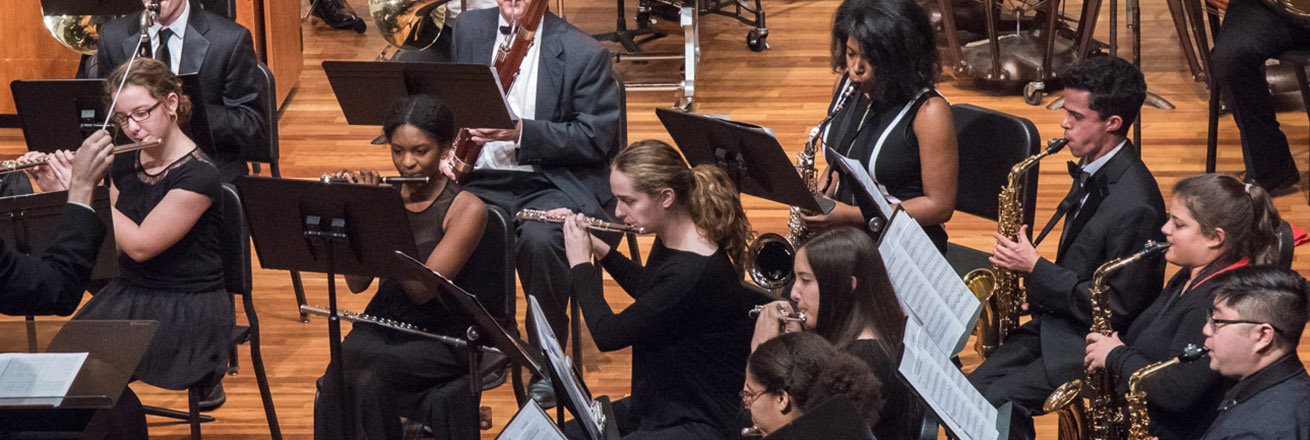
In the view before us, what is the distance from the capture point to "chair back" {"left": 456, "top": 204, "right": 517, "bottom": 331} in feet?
9.88

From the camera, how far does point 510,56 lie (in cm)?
359

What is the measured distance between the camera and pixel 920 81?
3188 mm

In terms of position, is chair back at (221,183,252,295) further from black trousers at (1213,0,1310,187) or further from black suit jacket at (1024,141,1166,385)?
black trousers at (1213,0,1310,187)

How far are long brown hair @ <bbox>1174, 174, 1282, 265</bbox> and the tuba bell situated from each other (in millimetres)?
3298

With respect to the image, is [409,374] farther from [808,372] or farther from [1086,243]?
[1086,243]

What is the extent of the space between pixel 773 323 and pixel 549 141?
3.89 feet

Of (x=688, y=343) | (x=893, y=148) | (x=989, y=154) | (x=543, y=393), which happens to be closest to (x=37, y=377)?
(x=688, y=343)

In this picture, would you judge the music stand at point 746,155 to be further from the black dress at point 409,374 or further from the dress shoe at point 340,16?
the dress shoe at point 340,16

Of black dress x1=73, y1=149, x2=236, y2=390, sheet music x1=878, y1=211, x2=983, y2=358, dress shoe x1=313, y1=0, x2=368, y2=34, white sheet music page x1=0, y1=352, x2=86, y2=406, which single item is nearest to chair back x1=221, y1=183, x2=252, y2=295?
black dress x1=73, y1=149, x2=236, y2=390

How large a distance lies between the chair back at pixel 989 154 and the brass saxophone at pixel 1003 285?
0.04 meters

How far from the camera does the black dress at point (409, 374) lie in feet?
9.68

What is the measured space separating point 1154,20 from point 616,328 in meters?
5.21

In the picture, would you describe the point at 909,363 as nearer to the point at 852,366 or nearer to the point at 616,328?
the point at 852,366

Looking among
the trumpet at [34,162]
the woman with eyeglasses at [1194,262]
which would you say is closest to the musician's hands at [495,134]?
the trumpet at [34,162]
